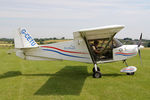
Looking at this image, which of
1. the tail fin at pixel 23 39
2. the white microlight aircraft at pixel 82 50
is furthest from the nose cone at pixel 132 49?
the tail fin at pixel 23 39

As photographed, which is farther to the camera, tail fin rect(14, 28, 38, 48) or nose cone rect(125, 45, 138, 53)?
tail fin rect(14, 28, 38, 48)

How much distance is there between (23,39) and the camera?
8.24 meters

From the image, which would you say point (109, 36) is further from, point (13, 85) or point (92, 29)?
point (13, 85)

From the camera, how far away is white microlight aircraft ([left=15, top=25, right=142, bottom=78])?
7895 millimetres

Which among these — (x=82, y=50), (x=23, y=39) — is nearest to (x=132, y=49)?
(x=82, y=50)

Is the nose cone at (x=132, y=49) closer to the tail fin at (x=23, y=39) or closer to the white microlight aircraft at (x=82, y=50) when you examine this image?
the white microlight aircraft at (x=82, y=50)

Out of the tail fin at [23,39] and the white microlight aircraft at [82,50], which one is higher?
the tail fin at [23,39]

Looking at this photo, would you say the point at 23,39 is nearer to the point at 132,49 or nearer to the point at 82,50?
the point at 82,50

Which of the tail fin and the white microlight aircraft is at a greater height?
the tail fin

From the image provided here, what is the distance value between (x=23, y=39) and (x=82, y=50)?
3350 millimetres

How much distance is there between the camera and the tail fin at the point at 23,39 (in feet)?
26.7

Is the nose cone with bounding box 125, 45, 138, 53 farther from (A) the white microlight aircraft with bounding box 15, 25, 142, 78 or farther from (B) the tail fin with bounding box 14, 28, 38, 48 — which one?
(B) the tail fin with bounding box 14, 28, 38, 48

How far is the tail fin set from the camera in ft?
26.7

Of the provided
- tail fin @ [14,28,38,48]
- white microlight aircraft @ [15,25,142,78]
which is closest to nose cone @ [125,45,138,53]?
white microlight aircraft @ [15,25,142,78]
